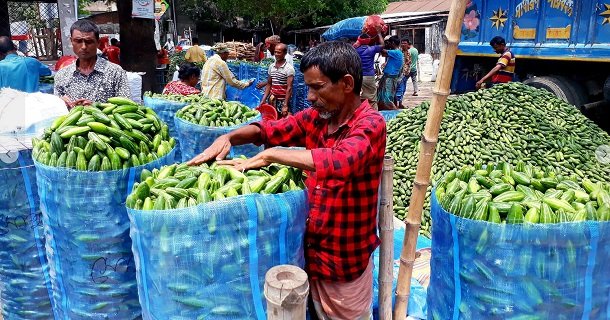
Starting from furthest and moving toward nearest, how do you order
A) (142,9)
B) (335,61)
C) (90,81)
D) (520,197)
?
1. (142,9)
2. (90,81)
3. (520,197)
4. (335,61)

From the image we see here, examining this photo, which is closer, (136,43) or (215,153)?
(215,153)

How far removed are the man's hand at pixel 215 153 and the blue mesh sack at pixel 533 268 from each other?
1079 mm

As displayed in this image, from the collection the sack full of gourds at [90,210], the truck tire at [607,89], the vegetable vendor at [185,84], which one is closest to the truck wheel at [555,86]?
the truck tire at [607,89]

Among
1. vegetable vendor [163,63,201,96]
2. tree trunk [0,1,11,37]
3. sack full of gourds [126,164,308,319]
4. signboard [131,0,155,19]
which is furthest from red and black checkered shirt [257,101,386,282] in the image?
tree trunk [0,1,11,37]

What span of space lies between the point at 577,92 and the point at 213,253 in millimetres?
7923

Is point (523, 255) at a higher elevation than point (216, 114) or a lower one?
lower

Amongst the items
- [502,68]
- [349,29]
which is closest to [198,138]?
[502,68]

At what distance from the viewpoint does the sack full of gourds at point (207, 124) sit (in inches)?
169

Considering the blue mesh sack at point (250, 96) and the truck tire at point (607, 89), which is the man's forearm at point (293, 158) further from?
→ the blue mesh sack at point (250, 96)

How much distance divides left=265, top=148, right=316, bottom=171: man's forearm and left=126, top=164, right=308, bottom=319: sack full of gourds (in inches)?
3.6

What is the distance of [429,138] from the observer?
7.20ft

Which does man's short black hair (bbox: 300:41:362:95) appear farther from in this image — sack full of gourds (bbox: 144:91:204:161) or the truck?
the truck

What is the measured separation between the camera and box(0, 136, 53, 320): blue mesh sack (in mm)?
2699

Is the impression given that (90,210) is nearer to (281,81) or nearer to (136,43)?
(281,81)
